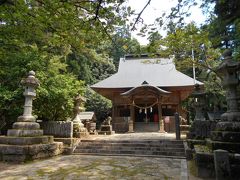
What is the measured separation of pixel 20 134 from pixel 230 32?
14.9 metres

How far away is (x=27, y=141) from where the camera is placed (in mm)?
8172

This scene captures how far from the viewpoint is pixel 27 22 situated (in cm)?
600

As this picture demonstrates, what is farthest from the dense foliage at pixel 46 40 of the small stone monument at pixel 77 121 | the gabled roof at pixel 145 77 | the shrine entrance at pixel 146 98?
the gabled roof at pixel 145 77

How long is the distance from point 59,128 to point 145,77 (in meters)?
13.1

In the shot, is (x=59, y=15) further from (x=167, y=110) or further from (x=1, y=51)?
(x=167, y=110)

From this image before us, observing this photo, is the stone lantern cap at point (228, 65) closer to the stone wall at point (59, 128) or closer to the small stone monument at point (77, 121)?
the stone wall at point (59, 128)

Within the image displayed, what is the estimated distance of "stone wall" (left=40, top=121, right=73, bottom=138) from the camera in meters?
10.9

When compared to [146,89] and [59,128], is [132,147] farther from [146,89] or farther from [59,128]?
[146,89]

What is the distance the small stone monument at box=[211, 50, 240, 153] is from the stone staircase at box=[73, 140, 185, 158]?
3.90m

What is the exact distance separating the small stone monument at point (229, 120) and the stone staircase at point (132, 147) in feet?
12.8

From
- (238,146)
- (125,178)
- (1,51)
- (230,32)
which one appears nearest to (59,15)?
(1,51)

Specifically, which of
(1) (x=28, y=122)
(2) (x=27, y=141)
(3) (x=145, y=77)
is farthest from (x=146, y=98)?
(2) (x=27, y=141)

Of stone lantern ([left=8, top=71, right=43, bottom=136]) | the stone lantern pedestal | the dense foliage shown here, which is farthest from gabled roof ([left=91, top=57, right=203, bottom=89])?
the stone lantern pedestal

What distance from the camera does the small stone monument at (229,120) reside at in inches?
213
